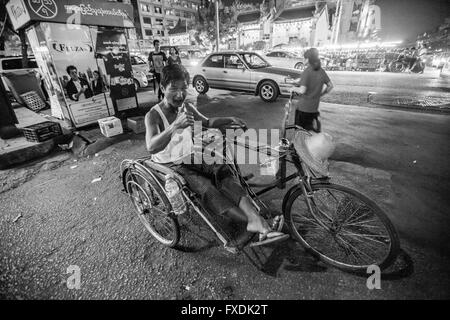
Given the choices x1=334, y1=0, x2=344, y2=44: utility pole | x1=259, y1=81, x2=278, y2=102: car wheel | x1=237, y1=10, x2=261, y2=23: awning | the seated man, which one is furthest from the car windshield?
x1=237, y1=10, x2=261, y2=23: awning

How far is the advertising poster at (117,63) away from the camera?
6341 mm

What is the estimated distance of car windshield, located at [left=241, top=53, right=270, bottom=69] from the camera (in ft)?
30.0

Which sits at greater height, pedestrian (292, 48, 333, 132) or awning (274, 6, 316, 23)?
awning (274, 6, 316, 23)

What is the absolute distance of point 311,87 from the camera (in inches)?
164

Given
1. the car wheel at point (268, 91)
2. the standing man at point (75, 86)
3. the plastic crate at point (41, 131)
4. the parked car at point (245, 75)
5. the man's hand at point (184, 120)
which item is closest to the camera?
the man's hand at point (184, 120)

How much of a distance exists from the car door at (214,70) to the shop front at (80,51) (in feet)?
13.2

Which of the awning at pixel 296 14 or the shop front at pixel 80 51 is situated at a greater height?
the awning at pixel 296 14

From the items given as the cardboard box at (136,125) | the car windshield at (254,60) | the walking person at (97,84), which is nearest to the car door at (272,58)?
the car windshield at (254,60)

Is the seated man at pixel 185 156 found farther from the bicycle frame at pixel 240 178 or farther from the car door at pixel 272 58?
the car door at pixel 272 58

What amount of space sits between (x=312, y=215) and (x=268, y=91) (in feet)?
24.5

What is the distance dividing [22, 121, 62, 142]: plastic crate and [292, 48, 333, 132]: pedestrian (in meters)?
5.76

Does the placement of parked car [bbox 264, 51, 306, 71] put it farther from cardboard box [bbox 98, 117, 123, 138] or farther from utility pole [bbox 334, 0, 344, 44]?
utility pole [bbox 334, 0, 344, 44]

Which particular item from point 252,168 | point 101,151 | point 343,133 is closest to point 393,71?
point 343,133

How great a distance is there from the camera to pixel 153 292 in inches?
79.5
